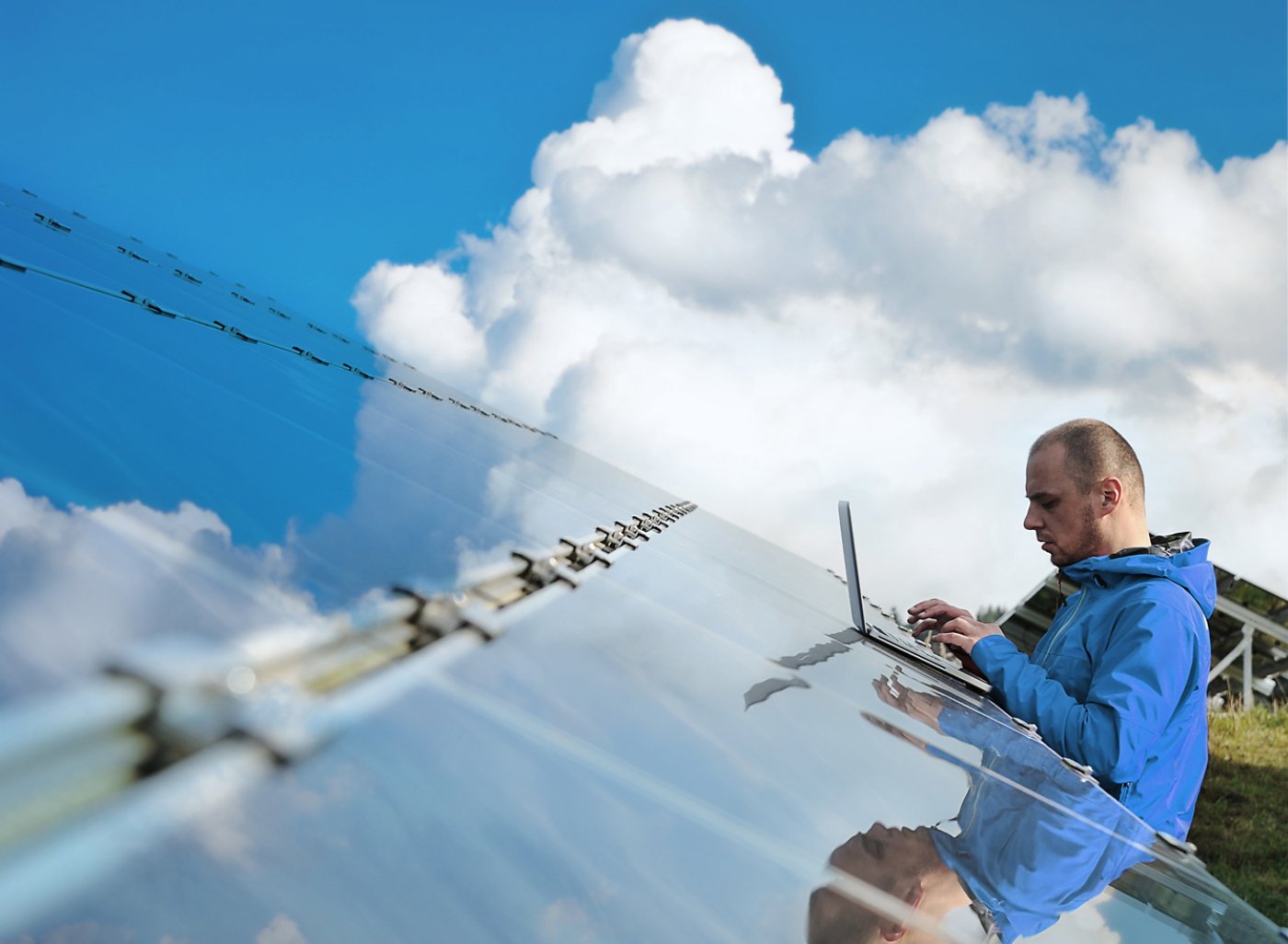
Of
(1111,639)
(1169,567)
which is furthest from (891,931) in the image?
(1169,567)

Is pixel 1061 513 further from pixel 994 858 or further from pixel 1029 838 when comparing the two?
pixel 994 858

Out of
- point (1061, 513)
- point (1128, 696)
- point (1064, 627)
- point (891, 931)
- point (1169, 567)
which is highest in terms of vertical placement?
point (1061, 513)

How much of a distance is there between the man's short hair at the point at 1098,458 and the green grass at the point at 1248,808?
19.7ft

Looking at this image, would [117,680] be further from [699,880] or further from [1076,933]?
[1076,933]

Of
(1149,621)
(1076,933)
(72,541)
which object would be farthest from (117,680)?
(1149,621)

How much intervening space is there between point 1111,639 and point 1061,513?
32.4 inches

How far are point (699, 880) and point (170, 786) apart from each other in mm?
613

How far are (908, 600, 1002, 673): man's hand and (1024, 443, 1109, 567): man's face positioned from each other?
441mm

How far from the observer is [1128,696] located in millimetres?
2803

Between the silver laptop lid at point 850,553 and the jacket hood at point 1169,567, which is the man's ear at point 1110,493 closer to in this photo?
the jacket hood at point 1169,567

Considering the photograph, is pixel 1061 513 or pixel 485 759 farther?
pixel 1061 513

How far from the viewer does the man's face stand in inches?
149

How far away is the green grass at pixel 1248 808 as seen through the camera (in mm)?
8453

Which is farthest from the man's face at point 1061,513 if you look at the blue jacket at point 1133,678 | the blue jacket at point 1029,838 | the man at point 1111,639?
the blue jacket at point 1029,838
